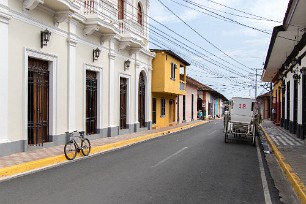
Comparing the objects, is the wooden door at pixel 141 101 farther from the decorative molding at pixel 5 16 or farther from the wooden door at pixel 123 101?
the decorative molding at pixel 5 16

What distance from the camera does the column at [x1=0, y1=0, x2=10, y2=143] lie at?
1150 cm

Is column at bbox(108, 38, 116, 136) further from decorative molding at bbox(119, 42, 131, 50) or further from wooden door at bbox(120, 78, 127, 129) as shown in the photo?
wooden door at bbox(120, 78, 127, 129)

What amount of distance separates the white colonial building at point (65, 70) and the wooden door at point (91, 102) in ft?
0.16

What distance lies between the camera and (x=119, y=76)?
859 inches

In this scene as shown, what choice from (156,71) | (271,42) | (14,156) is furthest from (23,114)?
(156,71)

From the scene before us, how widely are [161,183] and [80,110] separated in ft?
31.2

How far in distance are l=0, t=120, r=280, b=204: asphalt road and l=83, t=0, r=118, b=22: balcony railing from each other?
25.8 feet

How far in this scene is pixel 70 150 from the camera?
12227 mm

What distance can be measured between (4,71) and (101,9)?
8.30 metres

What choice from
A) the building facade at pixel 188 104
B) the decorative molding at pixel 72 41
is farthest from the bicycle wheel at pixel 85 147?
the building facade at pixel 188 104

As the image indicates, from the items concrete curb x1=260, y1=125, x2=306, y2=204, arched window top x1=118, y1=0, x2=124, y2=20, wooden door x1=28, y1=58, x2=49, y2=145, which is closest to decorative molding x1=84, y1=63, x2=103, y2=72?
wooden door x1=28, y1=58, x2=49, y2=145

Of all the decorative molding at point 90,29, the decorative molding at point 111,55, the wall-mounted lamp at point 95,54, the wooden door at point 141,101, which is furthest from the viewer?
the wooden door at point 141,101

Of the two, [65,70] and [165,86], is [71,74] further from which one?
[165,86]

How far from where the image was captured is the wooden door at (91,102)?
59.9 ft
